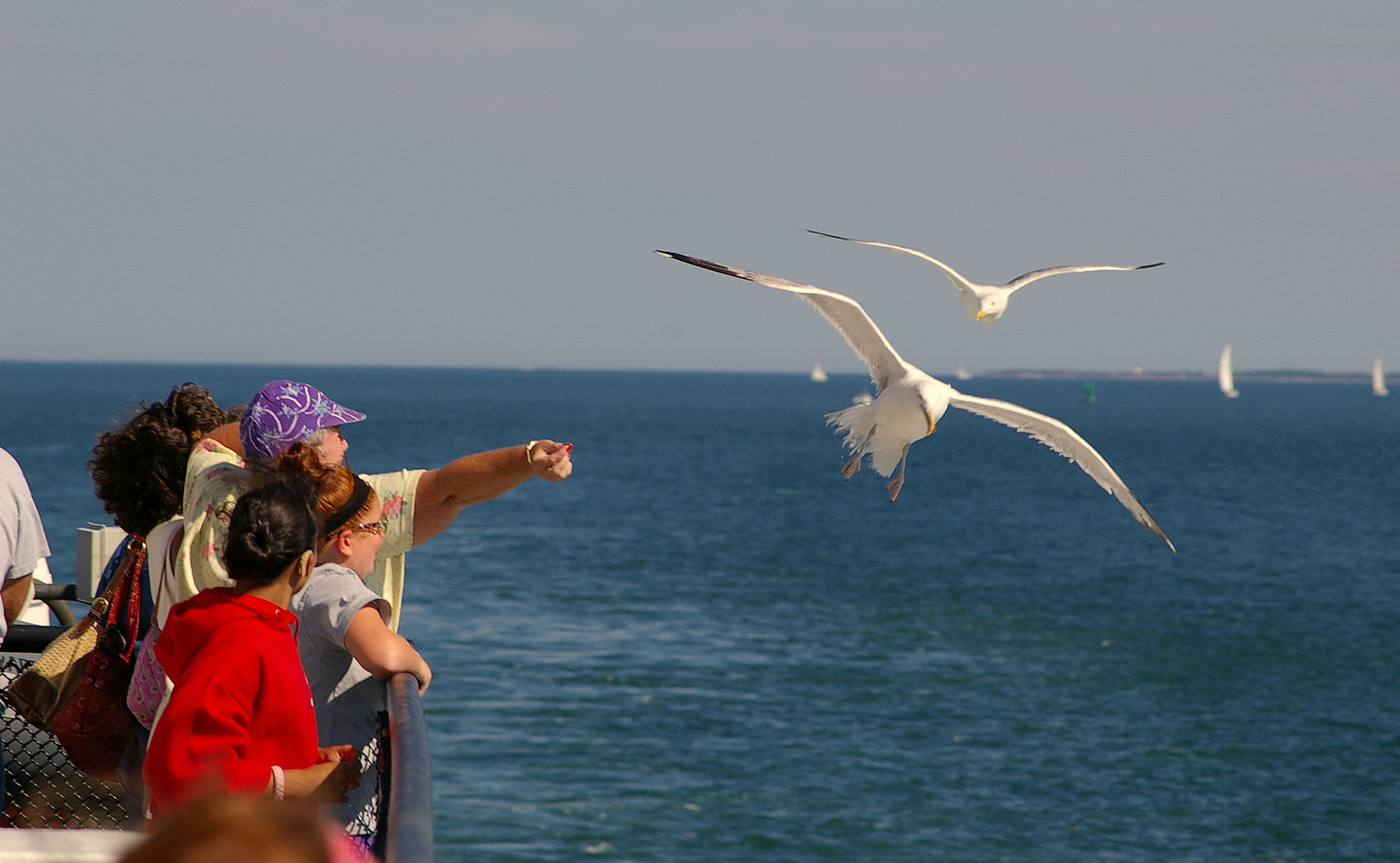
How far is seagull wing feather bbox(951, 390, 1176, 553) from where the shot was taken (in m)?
7.21

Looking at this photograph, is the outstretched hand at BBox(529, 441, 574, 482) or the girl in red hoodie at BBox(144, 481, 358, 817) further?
the outstretched hand at BBox(529, 441, 574, 482)

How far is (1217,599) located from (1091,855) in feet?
75.2

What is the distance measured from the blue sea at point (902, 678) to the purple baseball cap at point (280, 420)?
0.43 m

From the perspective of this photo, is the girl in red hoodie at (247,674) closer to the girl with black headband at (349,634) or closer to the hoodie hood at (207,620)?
the hoodie hood at (207,620)

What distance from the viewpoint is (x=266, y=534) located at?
2719 mm

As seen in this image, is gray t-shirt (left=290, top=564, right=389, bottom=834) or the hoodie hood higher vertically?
the hoodie hood

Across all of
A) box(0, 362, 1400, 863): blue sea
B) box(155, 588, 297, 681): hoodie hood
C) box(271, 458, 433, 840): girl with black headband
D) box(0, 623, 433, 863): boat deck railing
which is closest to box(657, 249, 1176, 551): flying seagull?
box(271, 458, 433, 840): girl with black headband

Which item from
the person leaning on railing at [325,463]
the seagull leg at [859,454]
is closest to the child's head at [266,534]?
the person leaning on railing at [325,463]

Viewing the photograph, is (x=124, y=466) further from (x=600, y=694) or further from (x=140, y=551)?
(x=600, y=694)

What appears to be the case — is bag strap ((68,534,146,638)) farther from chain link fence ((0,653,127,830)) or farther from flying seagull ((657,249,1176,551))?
flying seagull ((657,249,1176,551))

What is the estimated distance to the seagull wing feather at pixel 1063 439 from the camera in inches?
284

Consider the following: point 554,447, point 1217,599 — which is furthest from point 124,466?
point 1217,599

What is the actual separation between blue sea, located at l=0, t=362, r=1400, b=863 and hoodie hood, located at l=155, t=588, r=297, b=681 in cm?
95

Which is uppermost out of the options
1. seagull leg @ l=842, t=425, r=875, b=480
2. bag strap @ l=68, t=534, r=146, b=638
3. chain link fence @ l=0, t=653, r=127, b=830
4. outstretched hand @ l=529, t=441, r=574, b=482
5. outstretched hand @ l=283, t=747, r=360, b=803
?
outstretched hand @ l=529, t=441, r=574, b=482
